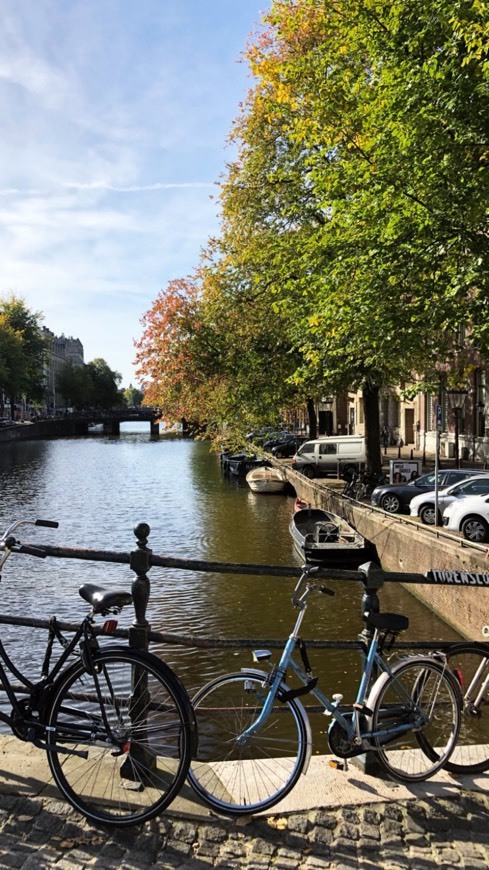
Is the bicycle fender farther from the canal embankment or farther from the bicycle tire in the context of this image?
the canal embankment

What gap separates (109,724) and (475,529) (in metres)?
13.2

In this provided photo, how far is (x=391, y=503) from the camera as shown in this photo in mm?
20109

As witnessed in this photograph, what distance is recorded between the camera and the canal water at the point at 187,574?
38.5 ft

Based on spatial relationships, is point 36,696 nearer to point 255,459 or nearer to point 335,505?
point 335,505

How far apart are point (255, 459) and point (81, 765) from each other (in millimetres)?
40367

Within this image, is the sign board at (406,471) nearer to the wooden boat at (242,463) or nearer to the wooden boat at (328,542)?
the wooden boat at (328,542)

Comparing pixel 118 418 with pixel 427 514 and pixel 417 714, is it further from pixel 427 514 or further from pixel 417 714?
pixel 417 714

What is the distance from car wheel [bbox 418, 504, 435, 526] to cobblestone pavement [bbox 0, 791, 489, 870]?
14.8 m

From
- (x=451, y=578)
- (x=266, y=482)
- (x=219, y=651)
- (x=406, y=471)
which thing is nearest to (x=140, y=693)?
(x=451, y=578)

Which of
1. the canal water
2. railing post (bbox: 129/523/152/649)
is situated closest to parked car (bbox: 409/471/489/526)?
the canal water

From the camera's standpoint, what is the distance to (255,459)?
43.8 metres

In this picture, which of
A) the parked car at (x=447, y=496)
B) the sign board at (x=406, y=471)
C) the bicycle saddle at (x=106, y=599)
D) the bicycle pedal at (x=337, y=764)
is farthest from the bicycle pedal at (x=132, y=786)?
the sign board at (x=406, y=471)

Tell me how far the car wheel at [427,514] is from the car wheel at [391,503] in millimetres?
1946

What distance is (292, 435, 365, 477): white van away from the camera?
34.4m
